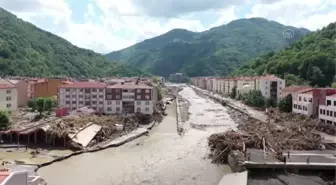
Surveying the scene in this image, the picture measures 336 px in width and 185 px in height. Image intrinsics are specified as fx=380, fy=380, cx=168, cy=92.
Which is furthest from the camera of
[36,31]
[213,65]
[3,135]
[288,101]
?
[213,65]

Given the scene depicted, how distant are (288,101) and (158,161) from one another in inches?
909

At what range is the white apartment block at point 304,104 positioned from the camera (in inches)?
1451

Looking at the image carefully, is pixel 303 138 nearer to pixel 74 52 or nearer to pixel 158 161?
pixel 158 161

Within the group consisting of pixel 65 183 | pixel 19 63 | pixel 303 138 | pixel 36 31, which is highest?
pixel 36 31

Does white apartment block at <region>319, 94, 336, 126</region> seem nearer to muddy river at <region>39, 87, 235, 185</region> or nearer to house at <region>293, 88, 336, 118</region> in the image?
house at <region>293, 88, 336, 118</region>

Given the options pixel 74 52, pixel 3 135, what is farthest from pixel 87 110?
pixel 74 52

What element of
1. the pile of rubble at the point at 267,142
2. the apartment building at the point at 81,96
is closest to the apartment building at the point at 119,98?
the apartment building at the point at 81,96

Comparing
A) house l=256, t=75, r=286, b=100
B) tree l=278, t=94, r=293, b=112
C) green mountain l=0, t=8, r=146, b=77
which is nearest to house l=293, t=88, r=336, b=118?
tree l=278, t=94, r=293, b=112

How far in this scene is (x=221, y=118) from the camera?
48719 mm

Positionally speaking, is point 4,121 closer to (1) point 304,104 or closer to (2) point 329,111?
(2) point 329,111

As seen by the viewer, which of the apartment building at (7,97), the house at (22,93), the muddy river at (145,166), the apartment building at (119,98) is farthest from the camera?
the house at (22,93)

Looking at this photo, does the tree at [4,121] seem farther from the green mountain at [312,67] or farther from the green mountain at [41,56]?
the green mountain at [41,56]

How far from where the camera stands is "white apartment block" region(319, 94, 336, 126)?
32.2 meters

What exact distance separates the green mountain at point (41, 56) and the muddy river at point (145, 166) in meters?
62.5
